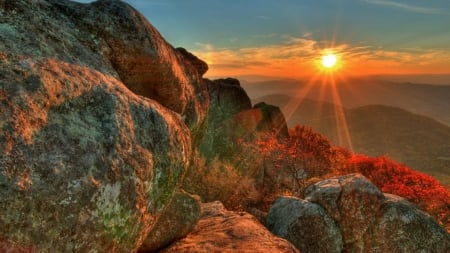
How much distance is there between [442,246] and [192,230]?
1634 centimetres

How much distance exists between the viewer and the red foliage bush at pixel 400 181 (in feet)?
134

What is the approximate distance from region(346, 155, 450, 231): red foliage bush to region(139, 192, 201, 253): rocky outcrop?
1300 inches

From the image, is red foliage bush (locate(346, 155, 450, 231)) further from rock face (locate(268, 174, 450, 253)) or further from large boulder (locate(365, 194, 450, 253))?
rock face (locate(268, 174, 450, 253))

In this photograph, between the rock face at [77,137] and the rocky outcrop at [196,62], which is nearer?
the rock face at [77,137]

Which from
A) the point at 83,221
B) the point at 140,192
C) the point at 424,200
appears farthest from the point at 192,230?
the point at 424,200

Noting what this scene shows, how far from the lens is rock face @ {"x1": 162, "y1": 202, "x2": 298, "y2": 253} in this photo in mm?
10291

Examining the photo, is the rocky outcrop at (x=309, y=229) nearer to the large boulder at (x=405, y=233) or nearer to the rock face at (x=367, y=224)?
the rock face at (x=367, y=224)

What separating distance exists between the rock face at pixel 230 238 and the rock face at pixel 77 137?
3043 millimetres

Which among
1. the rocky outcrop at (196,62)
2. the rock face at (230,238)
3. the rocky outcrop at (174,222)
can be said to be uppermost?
the rocky outcrop at (196,62)

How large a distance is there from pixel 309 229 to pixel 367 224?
12.1ft

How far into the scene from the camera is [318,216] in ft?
64.2

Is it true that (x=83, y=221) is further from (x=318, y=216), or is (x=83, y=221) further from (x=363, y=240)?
(x=363, y=240)

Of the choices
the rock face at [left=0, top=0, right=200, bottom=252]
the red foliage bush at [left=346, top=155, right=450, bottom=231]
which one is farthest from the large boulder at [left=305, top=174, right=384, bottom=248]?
the red foliage bush at [left=346, top=155, right=450, bottom=231]

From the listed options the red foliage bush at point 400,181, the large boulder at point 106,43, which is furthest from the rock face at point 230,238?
the red foliage bush at point 400,181
